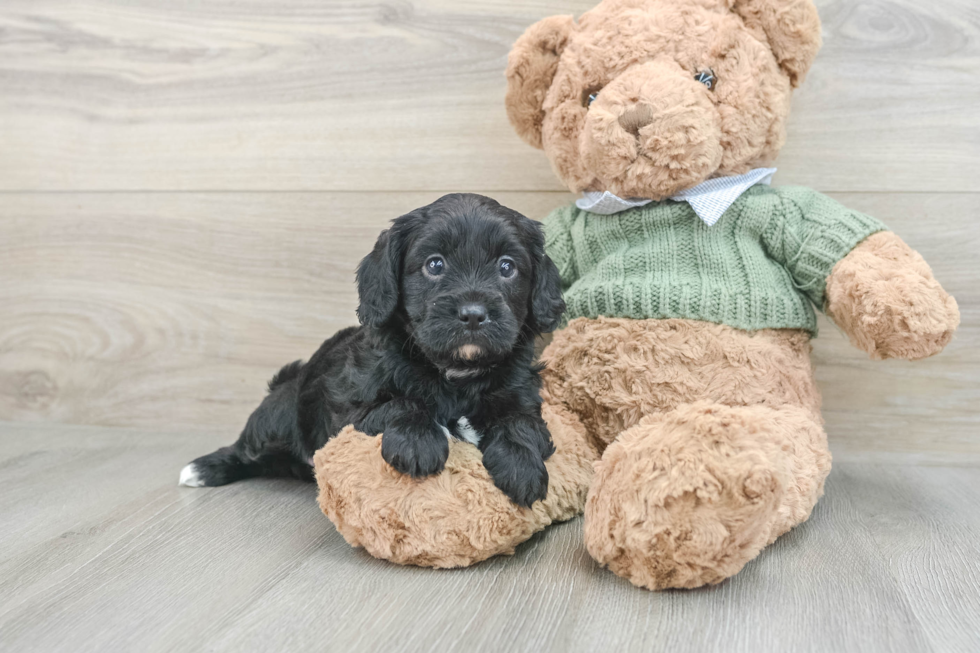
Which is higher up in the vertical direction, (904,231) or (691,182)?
(691,182)

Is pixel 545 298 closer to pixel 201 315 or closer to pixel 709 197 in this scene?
pixel 709 197

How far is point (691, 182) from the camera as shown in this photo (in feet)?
4.63

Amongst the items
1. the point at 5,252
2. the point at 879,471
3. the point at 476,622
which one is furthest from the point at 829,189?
the point at 5,252

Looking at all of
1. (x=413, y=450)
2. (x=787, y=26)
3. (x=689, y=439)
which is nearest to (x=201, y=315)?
(x=413, y=450)

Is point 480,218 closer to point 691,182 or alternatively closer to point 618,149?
point 618,149

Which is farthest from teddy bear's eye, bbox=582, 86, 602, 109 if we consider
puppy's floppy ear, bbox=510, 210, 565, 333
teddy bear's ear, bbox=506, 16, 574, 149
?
puppy's floppy ear, bbox=510, 210, 565, 333

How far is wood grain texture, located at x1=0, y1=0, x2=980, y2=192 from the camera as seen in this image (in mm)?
1771

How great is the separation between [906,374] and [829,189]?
1.63ft

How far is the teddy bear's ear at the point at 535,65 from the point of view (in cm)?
154

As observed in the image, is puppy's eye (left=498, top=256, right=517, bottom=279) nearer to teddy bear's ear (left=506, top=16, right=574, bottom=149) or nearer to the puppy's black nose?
the puppy's black nose

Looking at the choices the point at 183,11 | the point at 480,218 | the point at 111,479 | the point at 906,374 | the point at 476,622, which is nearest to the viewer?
the point at 476,622

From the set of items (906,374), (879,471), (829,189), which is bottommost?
(879,471)

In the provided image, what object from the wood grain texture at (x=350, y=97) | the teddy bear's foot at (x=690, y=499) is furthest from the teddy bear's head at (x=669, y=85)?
the teddy bear's foot at (x=690, y=499)

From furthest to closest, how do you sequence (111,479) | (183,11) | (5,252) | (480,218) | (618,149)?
(5,252) < (183,11) < (111,479) < (618,149) < (480,218)
